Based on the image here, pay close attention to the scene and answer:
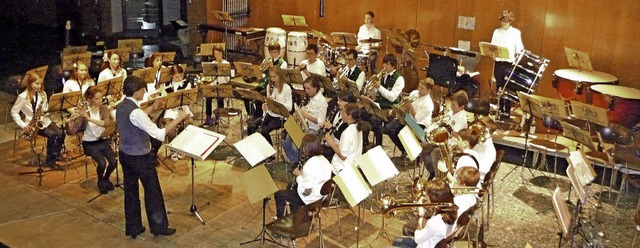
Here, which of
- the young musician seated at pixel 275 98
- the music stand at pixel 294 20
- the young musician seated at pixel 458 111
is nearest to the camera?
the young musician seated at pixel 458 111

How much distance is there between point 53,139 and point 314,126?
4.02 metres

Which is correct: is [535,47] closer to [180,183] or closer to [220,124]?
[220,124]

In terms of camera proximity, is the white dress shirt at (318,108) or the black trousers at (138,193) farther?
the white dress shirt at (318,108)

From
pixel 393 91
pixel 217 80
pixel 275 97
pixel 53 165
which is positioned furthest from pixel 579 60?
pixel 53 165

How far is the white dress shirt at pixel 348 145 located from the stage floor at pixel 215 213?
0.82m

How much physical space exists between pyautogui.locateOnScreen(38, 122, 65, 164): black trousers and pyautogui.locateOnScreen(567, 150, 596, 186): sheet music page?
7.30m

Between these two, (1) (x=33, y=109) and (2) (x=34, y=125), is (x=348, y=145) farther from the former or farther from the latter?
(1) (x=33, y=109)

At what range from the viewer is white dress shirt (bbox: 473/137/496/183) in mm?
7776

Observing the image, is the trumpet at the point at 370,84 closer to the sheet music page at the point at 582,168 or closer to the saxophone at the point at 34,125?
the sheet music page at the point at 582,168

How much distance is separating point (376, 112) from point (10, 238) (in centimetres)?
490

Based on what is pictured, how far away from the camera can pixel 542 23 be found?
1326cm

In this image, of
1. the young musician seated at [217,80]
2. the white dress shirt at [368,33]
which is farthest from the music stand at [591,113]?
the white dress shirt at [368,33]

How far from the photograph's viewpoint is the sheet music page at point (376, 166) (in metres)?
7.06

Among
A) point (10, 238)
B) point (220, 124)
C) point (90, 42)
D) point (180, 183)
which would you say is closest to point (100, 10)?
point (90, 42)
